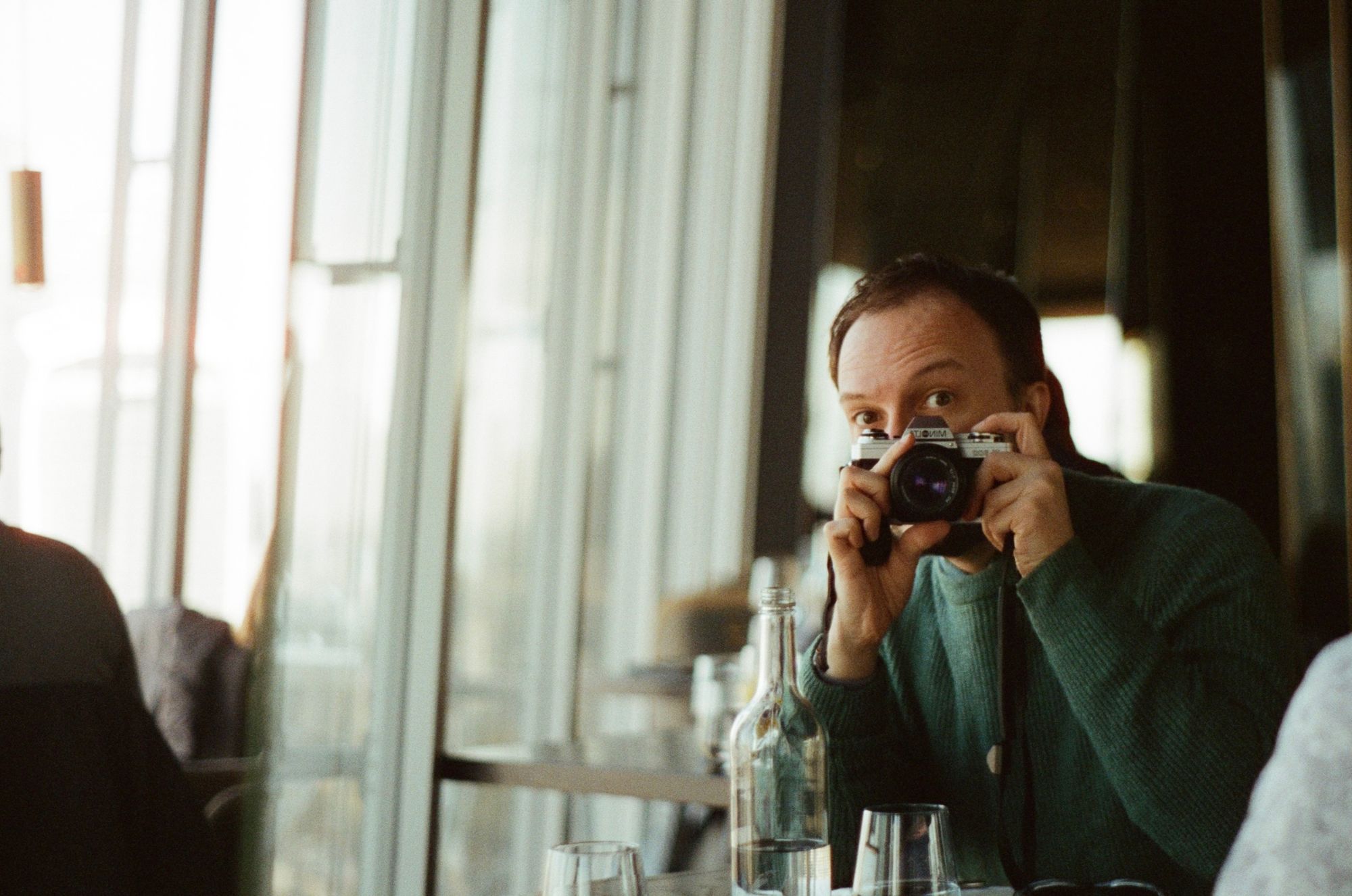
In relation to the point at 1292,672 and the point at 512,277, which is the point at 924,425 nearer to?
the point at 1292,672

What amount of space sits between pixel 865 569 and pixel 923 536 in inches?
2.6

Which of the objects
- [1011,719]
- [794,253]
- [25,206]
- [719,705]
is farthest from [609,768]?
[794,253]

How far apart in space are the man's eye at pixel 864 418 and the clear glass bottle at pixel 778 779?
17.7 inches

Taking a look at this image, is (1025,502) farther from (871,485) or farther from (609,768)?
(609,768)

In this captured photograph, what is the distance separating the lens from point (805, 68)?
192 inches

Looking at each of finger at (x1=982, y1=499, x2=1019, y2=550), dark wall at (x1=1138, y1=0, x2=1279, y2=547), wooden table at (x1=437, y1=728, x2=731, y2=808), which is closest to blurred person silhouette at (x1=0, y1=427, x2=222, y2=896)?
wooden table at (x1=437, y1=728, x2=731, y2=808)

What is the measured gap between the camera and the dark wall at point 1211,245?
13.8 ft

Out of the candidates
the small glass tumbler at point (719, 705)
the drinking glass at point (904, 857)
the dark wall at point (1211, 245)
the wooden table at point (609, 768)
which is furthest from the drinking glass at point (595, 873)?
the dark wall at point (1211, 245)

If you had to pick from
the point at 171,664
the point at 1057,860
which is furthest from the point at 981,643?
the point at 171,664

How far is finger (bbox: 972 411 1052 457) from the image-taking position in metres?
1.28

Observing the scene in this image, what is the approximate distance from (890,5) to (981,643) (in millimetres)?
4238

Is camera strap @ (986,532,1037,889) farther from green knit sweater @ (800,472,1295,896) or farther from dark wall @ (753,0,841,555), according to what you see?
dark wall @ (753,0,841,555)

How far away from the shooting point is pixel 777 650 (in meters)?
0.99

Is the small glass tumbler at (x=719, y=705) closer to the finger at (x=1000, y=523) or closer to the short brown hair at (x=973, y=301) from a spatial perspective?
the short brown hair at (x=973, y=301)
